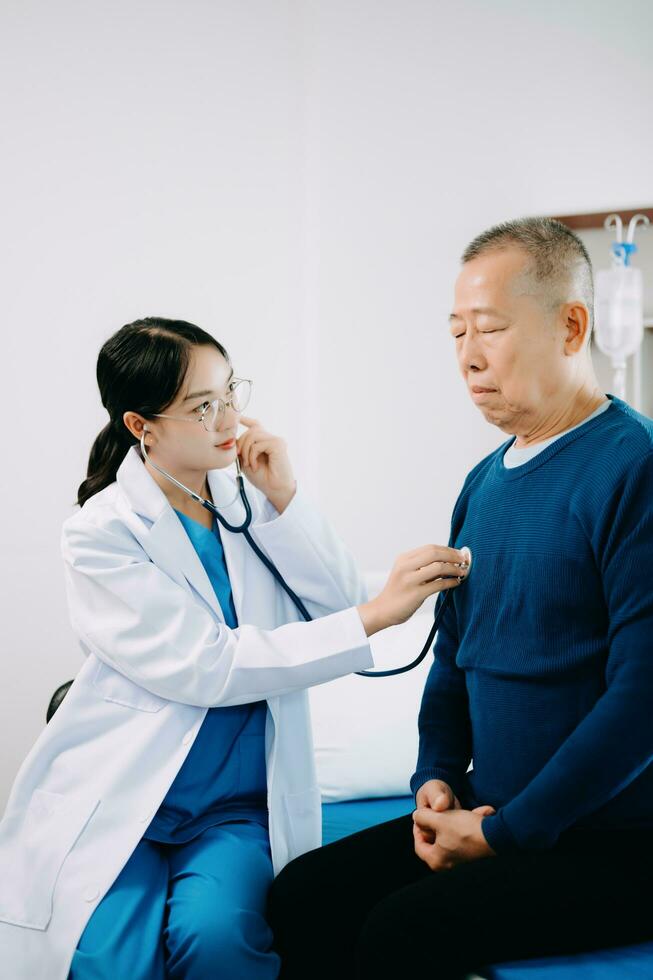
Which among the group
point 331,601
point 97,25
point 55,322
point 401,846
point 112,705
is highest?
point 97,25

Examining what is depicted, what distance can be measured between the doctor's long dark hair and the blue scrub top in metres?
0.36

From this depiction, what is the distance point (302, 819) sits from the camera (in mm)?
1434

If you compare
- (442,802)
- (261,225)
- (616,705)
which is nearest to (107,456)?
(442,802)

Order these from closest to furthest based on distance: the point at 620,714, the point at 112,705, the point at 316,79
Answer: the point at 620,714
the point at 112,705
the point at 316,79

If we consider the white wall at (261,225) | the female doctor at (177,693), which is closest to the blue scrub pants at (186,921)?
the female doctor at (177,693)

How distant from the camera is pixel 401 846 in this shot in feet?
4.18

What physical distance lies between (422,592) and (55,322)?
1568mm

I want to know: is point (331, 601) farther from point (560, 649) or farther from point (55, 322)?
point (55, 322)

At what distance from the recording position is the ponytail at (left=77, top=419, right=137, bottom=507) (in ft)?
5.22

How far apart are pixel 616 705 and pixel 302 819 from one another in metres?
0.62

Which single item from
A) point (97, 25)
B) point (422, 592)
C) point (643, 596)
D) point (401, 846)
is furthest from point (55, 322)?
point (643, 596)

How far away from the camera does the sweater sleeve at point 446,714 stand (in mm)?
1319

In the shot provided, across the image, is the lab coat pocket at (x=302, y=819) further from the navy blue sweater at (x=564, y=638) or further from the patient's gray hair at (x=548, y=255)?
the patient's gray hair at (x=548, y=255)

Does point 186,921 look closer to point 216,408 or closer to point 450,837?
point 450,837
